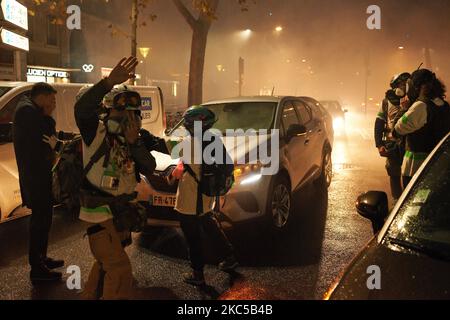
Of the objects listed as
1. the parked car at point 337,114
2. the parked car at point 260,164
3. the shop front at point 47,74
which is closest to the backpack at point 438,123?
the parked car at point 260,164

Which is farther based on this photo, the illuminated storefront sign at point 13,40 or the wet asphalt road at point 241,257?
the illuminated storefront sign at point 13,40

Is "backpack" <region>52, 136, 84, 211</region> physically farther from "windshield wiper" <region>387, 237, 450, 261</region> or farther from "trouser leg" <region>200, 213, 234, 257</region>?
"windshield wiper" <region>387, 237, 450, 261</region>

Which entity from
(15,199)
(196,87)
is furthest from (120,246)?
(196,87)

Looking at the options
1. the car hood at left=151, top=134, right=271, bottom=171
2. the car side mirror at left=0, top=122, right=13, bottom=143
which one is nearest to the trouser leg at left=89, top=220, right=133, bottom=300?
the car hood at left=151, top=134, right=271, bottom=171

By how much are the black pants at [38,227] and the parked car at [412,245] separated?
2.92 meters

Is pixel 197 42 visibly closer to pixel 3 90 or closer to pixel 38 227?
pixel 3 90

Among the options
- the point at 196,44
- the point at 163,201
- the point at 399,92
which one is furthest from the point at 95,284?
the point at 196,44

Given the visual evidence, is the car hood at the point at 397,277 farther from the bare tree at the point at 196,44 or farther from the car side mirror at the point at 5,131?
the bare tree at the point at 196,44

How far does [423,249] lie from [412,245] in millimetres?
59

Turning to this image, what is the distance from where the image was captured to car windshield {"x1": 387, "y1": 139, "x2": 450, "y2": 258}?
219 cm

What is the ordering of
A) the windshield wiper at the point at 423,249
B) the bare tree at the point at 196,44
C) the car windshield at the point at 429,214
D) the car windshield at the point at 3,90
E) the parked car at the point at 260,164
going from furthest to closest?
the bare tree at the point at 196,44
the car windshield at the point at 3,90
the parked car at the point at 260,164
the car windshield at the point at 429,214
the windshield wiper at the point at 423,249

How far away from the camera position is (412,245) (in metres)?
2.18

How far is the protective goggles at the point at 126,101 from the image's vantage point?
295cm

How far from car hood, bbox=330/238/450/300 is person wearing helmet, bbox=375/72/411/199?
3.53m
